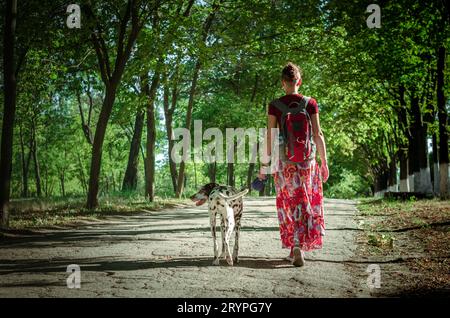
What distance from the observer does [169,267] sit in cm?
622

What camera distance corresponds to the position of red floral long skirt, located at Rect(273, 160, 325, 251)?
20.4ft

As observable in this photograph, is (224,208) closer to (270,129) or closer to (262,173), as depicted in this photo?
(262,173)

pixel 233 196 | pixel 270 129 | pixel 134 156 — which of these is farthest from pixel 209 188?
pixel 134 156

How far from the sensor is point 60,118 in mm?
43312

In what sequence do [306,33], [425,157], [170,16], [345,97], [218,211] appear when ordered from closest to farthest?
1. [218,211]
2. [170,16]
3. [306,33]
4. [425,157]
5. [345,97]

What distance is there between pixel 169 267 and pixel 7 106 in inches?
290

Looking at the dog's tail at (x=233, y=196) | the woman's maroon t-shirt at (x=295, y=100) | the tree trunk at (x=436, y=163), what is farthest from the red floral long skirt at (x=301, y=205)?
the tree trunk at (x=436, y=163)

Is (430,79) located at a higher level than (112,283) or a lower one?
higher

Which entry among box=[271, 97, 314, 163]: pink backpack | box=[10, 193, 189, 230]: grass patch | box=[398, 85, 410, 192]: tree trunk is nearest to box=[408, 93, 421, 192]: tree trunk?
box=[398, 85, 410, 192]: tree trunk

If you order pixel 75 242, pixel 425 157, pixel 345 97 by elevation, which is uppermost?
pixel 345 97

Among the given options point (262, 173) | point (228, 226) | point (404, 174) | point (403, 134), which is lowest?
point (228, 226)

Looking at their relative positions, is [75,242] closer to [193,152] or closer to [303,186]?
[303,186]
